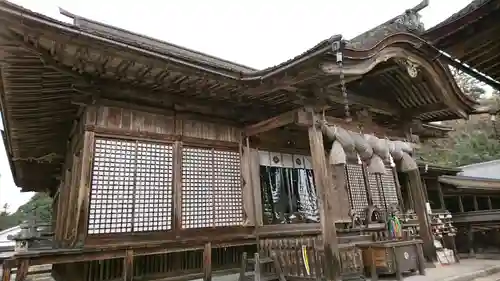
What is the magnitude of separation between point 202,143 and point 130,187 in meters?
2.06

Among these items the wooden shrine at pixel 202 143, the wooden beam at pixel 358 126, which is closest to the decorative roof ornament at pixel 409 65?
the wooden shrine at pixel 202 143

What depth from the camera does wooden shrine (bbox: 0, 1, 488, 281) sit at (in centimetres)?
591

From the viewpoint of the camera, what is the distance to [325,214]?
6.70 m

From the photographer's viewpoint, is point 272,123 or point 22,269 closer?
point 22,269

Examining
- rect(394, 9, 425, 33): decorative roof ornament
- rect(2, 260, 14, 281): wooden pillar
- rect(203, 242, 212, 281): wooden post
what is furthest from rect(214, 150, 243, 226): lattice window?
rect(394, 9, 425, 33): decorative roof ornament

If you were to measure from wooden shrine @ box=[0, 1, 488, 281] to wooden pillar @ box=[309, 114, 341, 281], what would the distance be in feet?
0.08

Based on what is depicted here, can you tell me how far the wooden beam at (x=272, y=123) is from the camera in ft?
24.2

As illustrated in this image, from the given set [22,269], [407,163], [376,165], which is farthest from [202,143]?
[407,163]

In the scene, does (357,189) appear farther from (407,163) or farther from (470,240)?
(470,240)

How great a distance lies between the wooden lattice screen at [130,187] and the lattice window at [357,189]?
6160mm

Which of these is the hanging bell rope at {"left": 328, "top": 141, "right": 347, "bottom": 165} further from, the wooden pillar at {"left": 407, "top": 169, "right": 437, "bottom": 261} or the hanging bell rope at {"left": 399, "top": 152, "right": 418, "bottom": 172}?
the wooden pillar at {"left": 407, "top": 169, "right": 437, "bottom": 261}

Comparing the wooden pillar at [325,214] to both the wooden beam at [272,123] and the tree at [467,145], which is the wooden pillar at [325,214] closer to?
the wooden beam at [272,123]

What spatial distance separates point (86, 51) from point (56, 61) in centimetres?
71

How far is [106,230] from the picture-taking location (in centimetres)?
628
